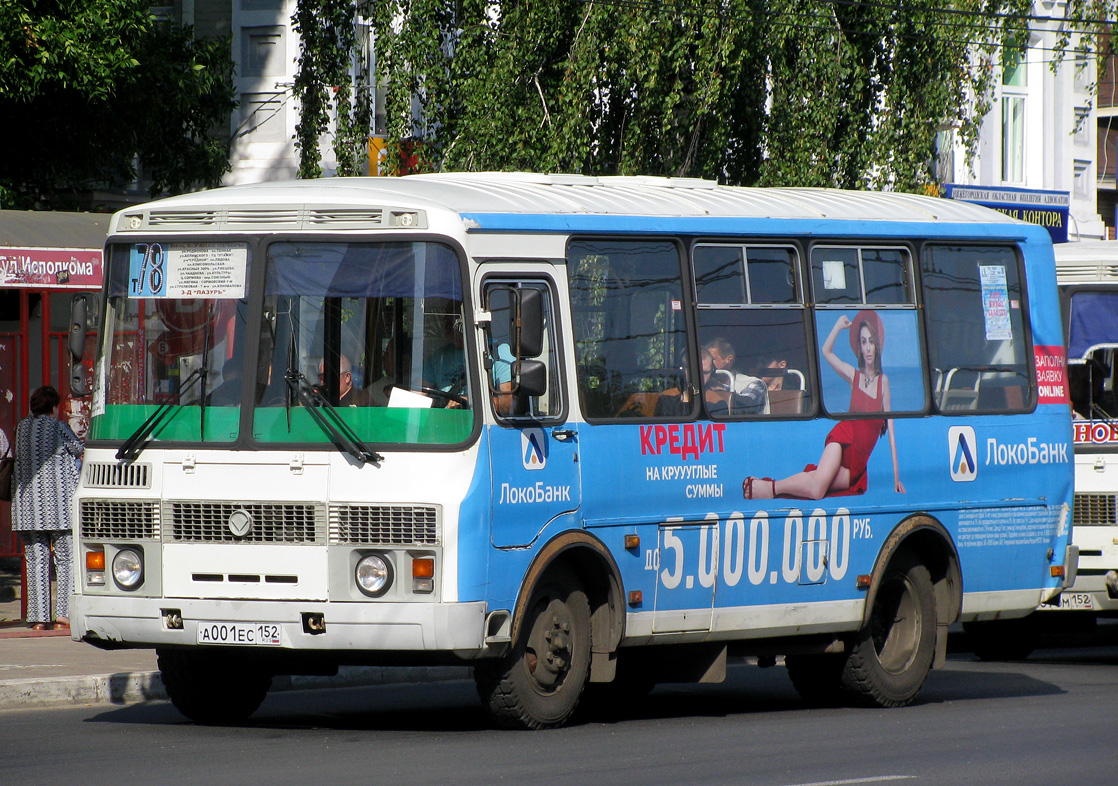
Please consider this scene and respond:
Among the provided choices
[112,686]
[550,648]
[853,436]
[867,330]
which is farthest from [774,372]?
[112,686]

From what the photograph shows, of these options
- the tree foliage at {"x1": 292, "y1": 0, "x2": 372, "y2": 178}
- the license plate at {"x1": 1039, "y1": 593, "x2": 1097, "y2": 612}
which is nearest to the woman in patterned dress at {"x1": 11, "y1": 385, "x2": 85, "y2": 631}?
the tree foliage at {"x1": 292, "y1": 0, "x2": 372, "y2": 178}

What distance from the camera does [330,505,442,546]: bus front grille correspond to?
368 inches

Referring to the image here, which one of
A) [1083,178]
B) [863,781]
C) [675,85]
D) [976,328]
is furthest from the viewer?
[1083,178]

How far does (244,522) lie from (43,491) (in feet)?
17.5

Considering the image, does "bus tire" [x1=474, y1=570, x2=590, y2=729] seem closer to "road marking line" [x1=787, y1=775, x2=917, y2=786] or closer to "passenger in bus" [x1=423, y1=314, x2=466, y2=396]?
"passenger in bus" [x1=423, y1=314, x2=466, y2=396]

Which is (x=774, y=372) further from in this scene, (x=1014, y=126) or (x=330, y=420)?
(x=1014, y=126)

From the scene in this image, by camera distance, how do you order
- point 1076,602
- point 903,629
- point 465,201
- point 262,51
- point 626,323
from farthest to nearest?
point 262,51 → point 1076,602 → point 903,629 → point 626,323 → point 465,201

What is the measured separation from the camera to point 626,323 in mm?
10539

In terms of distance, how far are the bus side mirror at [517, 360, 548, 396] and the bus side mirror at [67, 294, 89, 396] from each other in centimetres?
238

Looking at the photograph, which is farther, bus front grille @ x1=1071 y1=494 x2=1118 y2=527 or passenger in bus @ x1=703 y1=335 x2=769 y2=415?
bus front grille @ x1=1071 y1=494 x2=1118 y2=527

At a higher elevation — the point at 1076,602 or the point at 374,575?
the point at 374,575

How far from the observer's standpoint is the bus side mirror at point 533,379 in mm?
9586

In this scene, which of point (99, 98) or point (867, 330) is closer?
point (867, 330)

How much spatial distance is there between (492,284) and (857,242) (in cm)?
303
